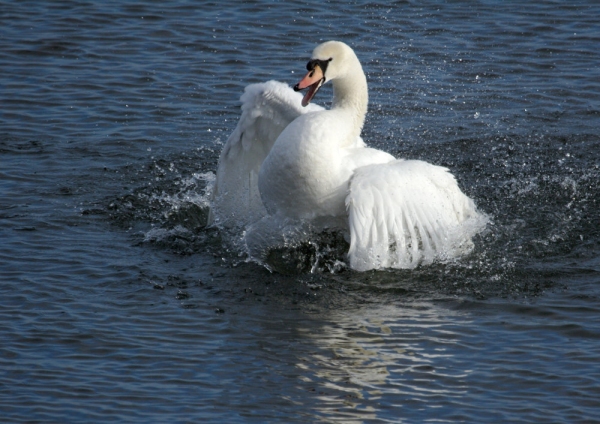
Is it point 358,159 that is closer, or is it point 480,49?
point 358,159

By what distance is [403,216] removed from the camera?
22.8ft

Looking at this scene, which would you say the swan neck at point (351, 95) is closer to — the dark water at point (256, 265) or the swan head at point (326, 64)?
the swan head at point (326, 64)

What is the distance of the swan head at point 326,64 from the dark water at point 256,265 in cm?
123

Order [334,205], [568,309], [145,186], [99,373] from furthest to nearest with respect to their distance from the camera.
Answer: [145,186], [334,205], [568,309], [99,373]

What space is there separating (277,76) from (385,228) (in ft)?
18.6

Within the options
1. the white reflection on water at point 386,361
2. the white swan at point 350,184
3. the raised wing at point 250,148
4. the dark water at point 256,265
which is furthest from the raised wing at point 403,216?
the raised wing at point 250,148

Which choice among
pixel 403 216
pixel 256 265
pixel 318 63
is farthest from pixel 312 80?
pixel 256 265

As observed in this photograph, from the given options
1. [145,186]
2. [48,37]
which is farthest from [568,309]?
[48,37]

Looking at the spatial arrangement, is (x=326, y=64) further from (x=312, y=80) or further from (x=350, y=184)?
(x=350, y=184)

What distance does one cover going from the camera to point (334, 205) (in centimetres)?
701

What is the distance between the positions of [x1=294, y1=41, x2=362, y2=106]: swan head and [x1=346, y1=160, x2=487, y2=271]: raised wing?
688 mm

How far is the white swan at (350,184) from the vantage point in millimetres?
6801

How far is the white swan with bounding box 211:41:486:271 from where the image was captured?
22.3 ft

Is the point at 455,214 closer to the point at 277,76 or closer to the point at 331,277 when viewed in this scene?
the point at 331,277
